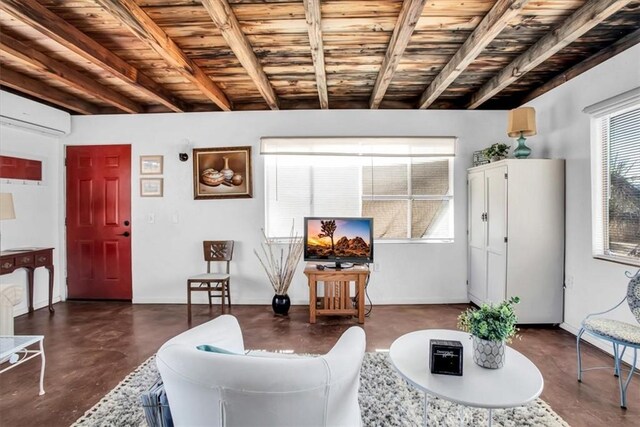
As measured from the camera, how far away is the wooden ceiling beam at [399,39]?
6.07 feet

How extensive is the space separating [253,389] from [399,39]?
236 cm

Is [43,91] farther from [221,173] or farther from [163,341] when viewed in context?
[163,341]

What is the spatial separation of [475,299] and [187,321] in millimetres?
3353

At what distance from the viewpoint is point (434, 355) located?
141 centimetres

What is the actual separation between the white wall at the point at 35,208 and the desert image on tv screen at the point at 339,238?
11.0ft

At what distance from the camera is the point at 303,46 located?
254 centimetres

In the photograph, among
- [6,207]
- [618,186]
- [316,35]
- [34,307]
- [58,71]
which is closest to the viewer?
[316,35]

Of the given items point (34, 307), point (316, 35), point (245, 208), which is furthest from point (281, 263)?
point (34, 307)

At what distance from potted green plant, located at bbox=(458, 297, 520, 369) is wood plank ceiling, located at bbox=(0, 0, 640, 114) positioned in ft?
5.89

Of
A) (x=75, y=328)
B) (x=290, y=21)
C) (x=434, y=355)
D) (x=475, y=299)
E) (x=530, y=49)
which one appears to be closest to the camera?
(x=434, y=355)

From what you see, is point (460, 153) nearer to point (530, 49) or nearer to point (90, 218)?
point (530, 49)

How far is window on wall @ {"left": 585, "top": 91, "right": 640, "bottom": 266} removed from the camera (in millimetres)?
2332

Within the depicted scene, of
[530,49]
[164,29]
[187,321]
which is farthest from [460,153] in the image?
[187,321]

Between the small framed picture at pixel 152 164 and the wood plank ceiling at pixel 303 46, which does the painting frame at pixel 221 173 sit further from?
the wood plank ceiling at pixel 303 46
